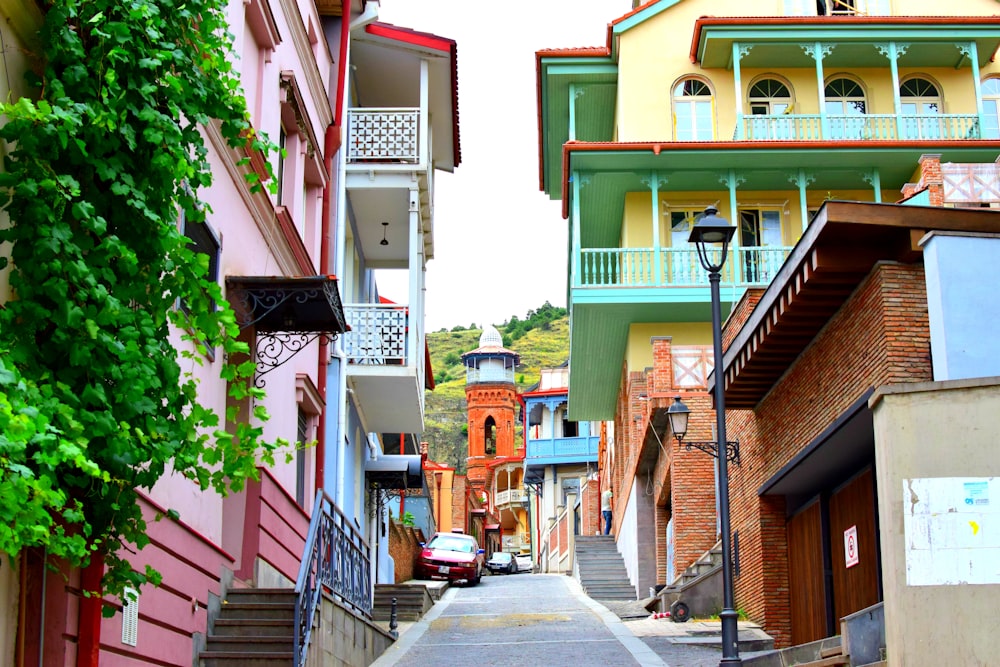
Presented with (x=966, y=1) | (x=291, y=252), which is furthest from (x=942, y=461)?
(x=966, y=1)

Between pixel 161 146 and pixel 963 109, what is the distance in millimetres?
26298

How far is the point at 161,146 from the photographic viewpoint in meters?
7.75

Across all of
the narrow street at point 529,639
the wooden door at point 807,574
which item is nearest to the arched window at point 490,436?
the narrow street at point 529,639

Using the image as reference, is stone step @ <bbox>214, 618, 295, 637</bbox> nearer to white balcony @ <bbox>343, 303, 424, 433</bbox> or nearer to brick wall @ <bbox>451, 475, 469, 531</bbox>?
white balcony @ <bbox>343, 303, 424, 433</bbox>

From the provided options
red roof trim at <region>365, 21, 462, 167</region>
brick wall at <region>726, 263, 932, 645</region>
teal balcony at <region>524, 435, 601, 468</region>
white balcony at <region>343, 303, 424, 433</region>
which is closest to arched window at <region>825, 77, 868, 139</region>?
red roof trim at <region>365, 21, 462, 167</region>

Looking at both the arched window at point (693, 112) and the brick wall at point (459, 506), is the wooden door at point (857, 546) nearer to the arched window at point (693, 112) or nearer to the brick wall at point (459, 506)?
the arched window at point (693, 112)

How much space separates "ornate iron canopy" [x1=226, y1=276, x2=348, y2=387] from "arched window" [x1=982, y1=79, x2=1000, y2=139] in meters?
21.9

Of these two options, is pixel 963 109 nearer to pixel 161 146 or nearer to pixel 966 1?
pixel 966 1

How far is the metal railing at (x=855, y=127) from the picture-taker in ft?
94.9

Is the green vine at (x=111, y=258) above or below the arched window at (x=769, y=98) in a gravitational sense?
below

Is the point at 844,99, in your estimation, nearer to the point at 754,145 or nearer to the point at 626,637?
the point at 754,145

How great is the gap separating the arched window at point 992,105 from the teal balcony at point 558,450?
3113cm

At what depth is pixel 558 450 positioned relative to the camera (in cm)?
6028

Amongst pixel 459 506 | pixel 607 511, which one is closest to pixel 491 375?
pixel 459 506
